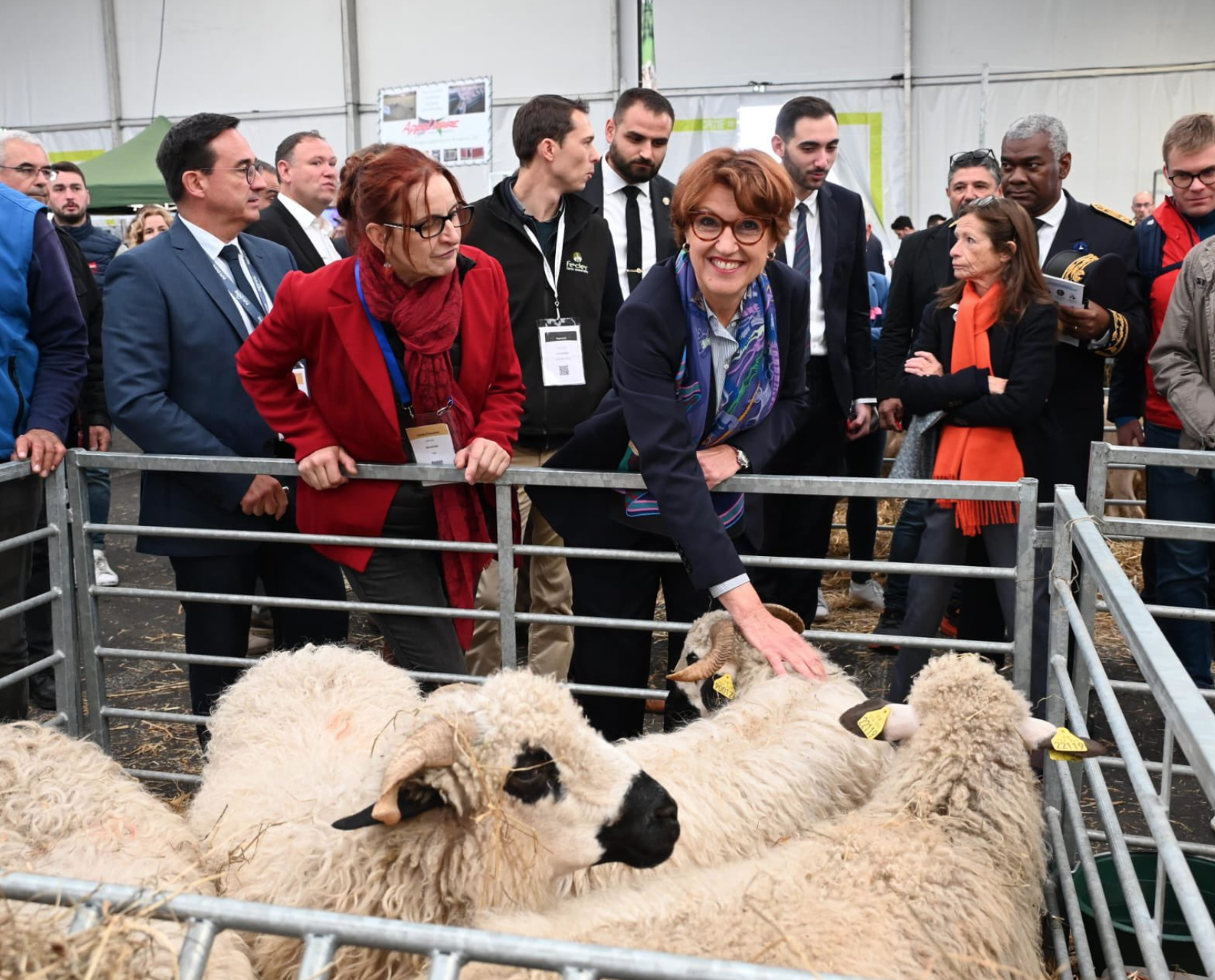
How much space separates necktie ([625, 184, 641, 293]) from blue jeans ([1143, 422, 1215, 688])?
235 centimetres

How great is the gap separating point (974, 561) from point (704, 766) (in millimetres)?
2384

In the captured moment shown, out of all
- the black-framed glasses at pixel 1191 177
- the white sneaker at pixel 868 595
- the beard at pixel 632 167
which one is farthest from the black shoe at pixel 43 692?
the black-framed glasses at pixel 1191 177

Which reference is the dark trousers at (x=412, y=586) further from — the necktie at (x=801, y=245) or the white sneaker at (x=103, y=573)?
the white sneaker at (x=103, y=573)

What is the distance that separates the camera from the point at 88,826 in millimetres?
2539

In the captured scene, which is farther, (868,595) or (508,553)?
(868,595)

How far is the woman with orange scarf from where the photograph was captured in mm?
4035

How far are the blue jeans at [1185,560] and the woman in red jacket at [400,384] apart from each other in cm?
271

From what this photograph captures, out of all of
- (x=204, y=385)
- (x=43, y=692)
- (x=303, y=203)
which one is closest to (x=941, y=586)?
(x=204, y=385)

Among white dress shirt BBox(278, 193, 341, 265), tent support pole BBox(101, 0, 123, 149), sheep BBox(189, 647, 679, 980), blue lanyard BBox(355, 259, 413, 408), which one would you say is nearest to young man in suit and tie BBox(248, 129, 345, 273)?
white dress shirt BBox(278, 193, 341, 265)

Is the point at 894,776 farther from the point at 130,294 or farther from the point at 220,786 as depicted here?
the point at 130,294

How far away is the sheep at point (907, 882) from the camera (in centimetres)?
199

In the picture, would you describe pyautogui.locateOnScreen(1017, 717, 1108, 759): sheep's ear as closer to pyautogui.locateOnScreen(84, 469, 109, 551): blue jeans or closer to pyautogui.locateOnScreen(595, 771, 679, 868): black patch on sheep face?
pyautogui.locateOnScreen(595, 771, 679, 868): black patch on sheep face

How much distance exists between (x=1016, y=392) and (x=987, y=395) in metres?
0.10

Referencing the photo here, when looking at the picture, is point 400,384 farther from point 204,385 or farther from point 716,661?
point 716,661
